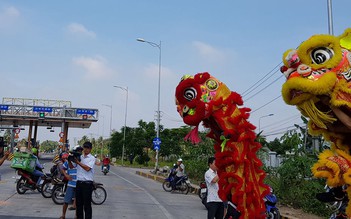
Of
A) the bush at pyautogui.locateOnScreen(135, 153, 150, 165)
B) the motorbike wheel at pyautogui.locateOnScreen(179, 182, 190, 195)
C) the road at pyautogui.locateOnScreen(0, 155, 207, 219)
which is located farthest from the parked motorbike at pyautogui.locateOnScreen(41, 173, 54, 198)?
the bush at pyautogui.locateOnScreen(135, 153, 150, 165)

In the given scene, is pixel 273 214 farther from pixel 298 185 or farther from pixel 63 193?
pixel 63 193

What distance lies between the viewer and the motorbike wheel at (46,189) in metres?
11.8

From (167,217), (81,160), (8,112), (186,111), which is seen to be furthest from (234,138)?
(8,112)

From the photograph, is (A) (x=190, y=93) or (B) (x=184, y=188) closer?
(A) (x=190, y=93)

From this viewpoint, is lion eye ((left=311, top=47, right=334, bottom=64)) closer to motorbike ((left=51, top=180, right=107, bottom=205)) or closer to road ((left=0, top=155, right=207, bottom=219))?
road ((left=0, top=155, right=207, bottom=219))

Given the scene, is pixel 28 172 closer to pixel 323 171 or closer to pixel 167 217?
pixel 167 217

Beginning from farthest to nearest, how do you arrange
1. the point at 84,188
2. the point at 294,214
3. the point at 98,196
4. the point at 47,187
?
1. the point at 47,187
2. the point at 98,196
3. the point at 294,214
4. the point at 84,188

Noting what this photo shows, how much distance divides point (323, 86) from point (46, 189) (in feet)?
36.4

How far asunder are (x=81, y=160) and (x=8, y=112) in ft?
127

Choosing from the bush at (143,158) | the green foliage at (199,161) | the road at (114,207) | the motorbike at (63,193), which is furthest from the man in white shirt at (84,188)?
the bush at (143,158)

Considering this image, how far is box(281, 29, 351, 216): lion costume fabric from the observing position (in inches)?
85.5

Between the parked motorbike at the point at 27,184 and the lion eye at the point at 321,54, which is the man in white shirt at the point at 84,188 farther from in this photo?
the parked motorbike at the point at 27,184

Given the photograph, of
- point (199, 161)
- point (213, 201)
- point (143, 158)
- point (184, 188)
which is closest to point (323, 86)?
point (213, 201)

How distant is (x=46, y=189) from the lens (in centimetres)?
1188
